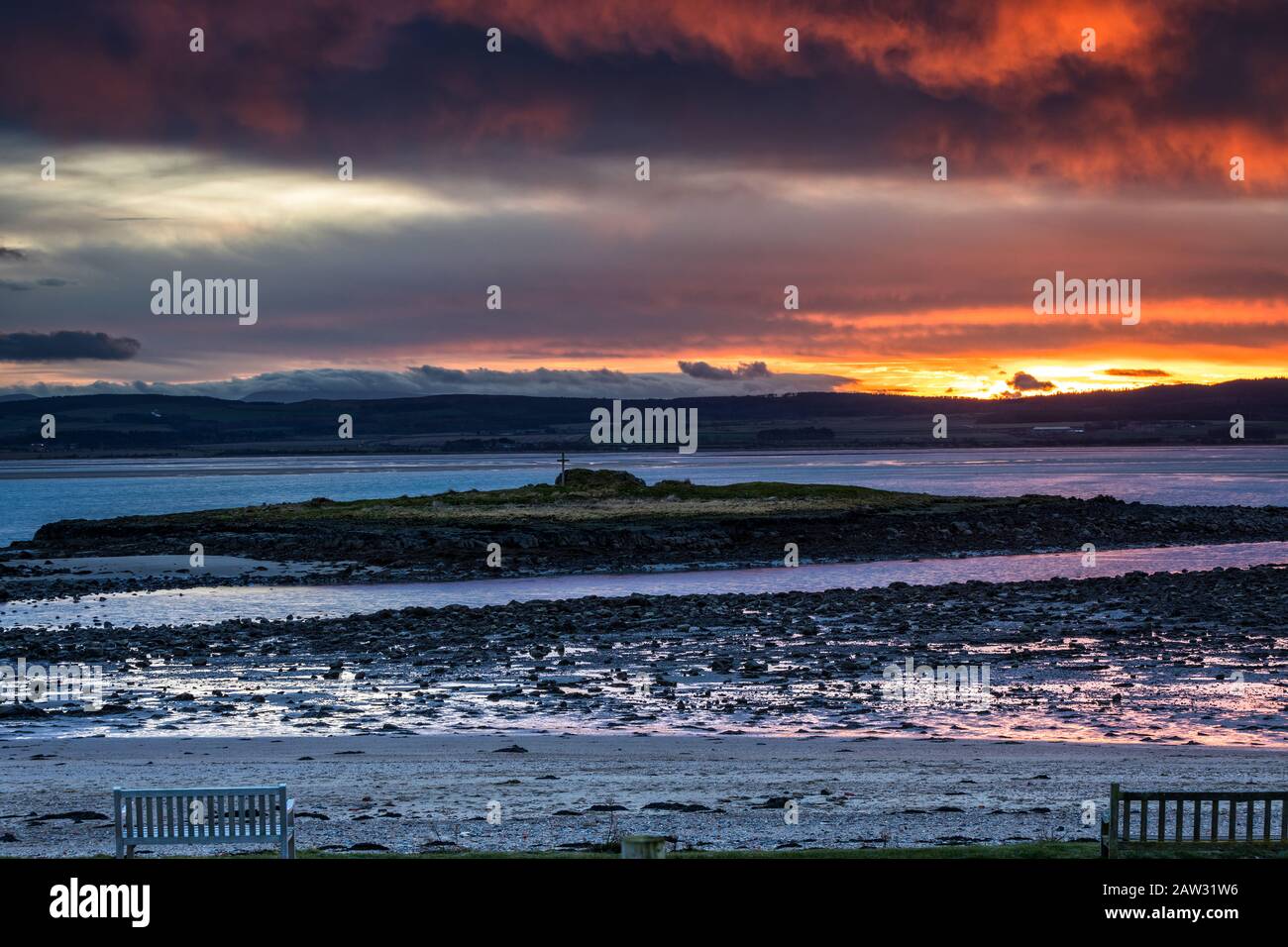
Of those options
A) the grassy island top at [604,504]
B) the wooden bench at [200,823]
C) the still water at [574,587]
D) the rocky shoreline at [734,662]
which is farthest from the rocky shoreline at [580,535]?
the wooden bench at [200,823]

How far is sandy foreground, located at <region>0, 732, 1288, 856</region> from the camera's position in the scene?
14602 millimetres

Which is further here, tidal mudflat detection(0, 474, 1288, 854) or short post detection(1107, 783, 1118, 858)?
tidal mudflat detection(0, 474, 1288, 854)

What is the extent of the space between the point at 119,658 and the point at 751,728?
52.8ft

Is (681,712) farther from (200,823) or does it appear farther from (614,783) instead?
(200,823)

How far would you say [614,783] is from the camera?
57.3ft

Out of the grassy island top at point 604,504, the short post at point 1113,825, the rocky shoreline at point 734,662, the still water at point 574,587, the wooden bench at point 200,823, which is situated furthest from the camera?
the grassy island top at point 604,504

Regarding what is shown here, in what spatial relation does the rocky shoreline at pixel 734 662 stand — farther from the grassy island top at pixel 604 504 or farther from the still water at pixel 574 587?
the grassy island top at pixel 604 504

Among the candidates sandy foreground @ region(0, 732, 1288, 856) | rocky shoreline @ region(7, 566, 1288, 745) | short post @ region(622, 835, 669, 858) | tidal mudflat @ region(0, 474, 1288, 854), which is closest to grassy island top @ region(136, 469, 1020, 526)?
tidal mudflat @ region(0, 474, 1288, 854)

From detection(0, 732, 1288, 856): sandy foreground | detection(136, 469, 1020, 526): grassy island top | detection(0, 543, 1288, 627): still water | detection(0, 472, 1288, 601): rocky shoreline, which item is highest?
detection(136, 469, 1020, 526): grassy island top

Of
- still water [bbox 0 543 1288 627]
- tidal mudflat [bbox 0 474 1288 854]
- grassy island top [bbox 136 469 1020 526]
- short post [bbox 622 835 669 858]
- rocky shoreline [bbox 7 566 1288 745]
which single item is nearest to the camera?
short post [bbox 622 835 669 858]

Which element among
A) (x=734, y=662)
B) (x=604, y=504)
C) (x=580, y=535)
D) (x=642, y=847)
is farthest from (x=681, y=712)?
(x=604, y=504)

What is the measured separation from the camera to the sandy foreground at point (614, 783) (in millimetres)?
14602

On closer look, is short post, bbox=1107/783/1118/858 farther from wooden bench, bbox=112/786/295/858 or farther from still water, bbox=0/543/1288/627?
still water, bbox=0/543/1288/627
